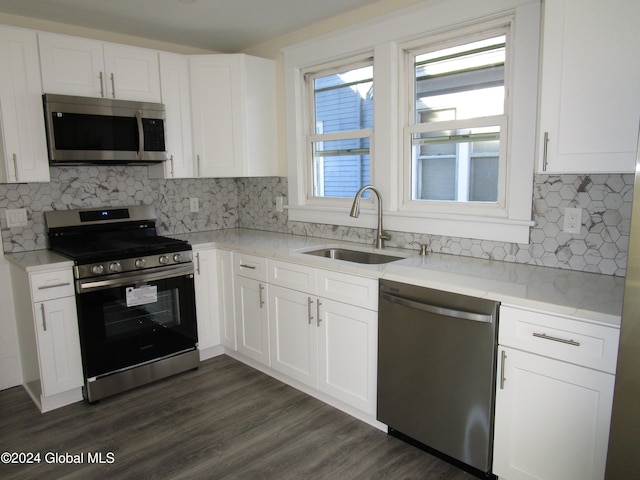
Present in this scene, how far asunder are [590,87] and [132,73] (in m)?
2.79

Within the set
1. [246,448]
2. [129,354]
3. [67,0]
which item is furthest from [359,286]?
[67,0]

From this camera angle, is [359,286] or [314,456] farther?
[359,286]

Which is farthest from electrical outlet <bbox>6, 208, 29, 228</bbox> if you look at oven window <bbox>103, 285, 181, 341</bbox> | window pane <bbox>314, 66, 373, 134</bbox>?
window pane <bbox>314, 66, 373, 134</bbox>

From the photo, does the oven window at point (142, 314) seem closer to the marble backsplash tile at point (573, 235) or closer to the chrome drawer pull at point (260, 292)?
the chrome drawer pull at point (260, 292)

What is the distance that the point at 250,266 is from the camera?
305 centimetres

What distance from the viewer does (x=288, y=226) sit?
3701mm

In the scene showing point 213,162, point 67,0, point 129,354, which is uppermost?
point 67,0

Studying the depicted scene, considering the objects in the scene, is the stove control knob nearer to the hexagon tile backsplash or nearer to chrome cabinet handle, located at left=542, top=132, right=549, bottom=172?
the hexagon tile backsplash

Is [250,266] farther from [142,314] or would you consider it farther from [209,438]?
[209,438]

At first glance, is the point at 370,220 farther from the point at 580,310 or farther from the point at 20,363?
the point at 20,363

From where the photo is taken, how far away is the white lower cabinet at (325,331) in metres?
2.39

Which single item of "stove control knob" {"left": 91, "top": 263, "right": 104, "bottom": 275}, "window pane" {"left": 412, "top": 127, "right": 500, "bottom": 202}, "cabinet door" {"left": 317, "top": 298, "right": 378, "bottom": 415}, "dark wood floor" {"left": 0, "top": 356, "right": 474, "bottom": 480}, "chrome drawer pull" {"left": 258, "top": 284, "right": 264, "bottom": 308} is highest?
"window pane" {"left": 412, "top": 127, "right": 500, "bottom": 202}

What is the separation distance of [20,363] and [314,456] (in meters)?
2.19

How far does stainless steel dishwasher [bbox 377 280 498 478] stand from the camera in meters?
1.89
